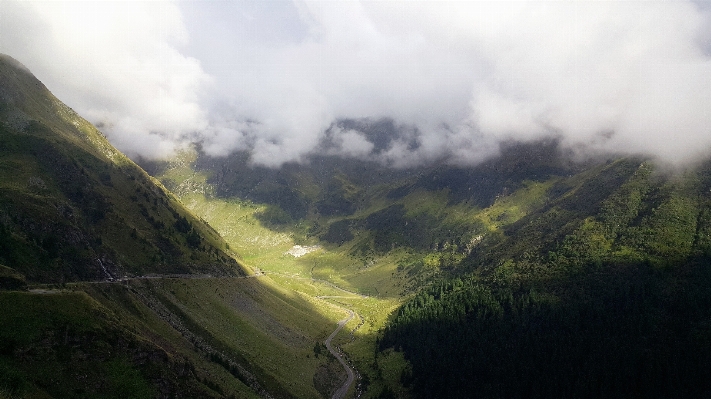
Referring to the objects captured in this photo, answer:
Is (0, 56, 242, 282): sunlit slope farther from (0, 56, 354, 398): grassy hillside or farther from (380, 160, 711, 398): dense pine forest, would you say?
(380, 160, 711, 398): dense pine forest

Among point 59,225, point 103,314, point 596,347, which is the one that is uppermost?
point 596,347

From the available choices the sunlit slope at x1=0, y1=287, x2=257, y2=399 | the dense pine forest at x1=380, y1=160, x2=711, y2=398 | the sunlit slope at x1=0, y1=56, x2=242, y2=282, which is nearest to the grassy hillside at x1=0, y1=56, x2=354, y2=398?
the sunlit slope at x1=0, y1=287, x2=257, y2=399

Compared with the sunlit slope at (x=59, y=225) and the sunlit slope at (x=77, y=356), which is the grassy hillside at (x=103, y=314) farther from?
the sunlit slope at (x=59, y=225)

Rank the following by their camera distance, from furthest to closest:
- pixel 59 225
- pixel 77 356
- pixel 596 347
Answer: pixel 596 347 → pixel 59 225 → pixel 77 356

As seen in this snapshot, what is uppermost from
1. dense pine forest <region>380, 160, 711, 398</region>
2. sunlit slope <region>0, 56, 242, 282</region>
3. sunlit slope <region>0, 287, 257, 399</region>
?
dense pine forest <region>380, 160, 711, 398</region>

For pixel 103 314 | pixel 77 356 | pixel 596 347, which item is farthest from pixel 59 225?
pixel 596 347

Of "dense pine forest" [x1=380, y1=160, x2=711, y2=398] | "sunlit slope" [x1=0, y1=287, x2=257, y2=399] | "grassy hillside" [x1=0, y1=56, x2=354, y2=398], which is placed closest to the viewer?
"sunlit slope" [x1=0, y1=287, x2=257, y2=399]

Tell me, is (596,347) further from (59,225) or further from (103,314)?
(59,225)

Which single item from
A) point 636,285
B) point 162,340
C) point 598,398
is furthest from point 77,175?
point 636,285

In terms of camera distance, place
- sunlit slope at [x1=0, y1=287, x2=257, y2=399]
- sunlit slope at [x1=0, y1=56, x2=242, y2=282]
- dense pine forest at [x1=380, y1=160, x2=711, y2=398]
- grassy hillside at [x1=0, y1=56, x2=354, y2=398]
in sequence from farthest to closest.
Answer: dense pine forest at [x1=380, y1=160, x2=711, y2=398] < sunlit slope at [x1=0, y1=56, x2=242, y2=282] < grassy hillside at [x1=0, y1=56, x2=354, y2=398] < sunlit slope at [x1=0, y1=287, x2=257, y2=399]

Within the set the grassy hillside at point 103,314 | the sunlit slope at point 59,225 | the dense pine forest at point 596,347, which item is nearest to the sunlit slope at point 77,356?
the grassy hillside at point 103,314

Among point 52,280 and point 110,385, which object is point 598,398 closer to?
point 110,385
